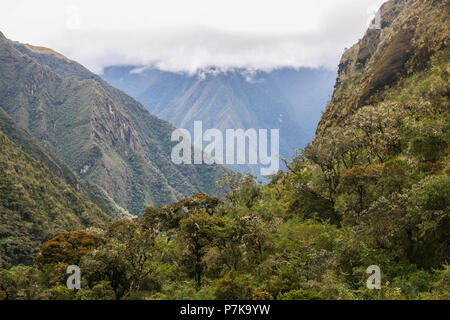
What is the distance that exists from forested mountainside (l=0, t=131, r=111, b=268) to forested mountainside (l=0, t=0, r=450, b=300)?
9585 cm

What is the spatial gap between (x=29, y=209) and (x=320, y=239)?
505ft

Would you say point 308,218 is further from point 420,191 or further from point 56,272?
point 56,272

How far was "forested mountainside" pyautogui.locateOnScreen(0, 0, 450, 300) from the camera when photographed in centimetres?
2575

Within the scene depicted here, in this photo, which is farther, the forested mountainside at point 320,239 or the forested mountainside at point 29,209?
the forested mountainside at point 29,209

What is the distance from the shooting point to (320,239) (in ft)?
116

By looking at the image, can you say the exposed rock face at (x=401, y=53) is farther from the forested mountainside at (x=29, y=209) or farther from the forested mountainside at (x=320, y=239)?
the forested mountainside at (x=29, y=209)

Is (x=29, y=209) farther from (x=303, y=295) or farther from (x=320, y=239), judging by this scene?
(x=303, y=295)

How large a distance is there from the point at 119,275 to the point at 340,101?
73.5 m

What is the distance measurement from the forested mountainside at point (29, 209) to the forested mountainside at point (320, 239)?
9585cm

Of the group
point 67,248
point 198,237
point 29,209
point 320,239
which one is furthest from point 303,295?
point 29,209

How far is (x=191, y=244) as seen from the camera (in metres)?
37.5

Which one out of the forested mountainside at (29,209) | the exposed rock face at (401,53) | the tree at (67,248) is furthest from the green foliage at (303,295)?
the forested mountainside at (29,209)

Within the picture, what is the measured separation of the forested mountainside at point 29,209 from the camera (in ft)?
445
